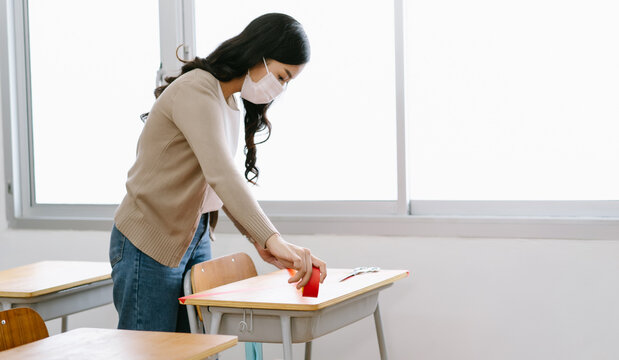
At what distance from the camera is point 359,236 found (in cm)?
290

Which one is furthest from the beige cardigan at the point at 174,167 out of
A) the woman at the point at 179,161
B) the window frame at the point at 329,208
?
the window frame at the point at 329,208

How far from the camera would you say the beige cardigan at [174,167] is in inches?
62.6

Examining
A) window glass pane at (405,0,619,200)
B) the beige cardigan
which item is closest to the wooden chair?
the beige cardigan

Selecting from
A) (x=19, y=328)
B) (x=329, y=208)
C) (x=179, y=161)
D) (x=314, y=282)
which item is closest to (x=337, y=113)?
(x=329, y=208)

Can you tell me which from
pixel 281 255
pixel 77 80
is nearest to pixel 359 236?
pixel 281 255

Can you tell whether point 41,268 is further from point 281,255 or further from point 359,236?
point 281,255

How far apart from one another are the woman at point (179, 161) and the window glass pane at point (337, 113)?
114cm

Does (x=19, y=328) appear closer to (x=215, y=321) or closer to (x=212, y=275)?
(x=215, y=321)

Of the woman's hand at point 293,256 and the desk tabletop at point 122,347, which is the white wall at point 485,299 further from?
the desk tabletop at point 122,347

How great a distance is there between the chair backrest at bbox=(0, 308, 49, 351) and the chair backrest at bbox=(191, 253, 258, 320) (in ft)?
1.61

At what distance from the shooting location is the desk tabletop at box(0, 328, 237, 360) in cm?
126

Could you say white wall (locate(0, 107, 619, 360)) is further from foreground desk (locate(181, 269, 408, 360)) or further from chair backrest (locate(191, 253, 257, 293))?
foreground desk (locate(181, 269, 408, 360))

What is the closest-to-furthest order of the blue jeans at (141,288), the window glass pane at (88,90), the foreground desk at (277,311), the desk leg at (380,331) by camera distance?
→ 1. the blue jeans at (141,288)
2. the foreground desk at (277,311)
3. the desk leg at (380,331)
4. the window glass pane at (88,90)

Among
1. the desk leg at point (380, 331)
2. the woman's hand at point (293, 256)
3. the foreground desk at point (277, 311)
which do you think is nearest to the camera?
the woman's hand at point (293, 256)
